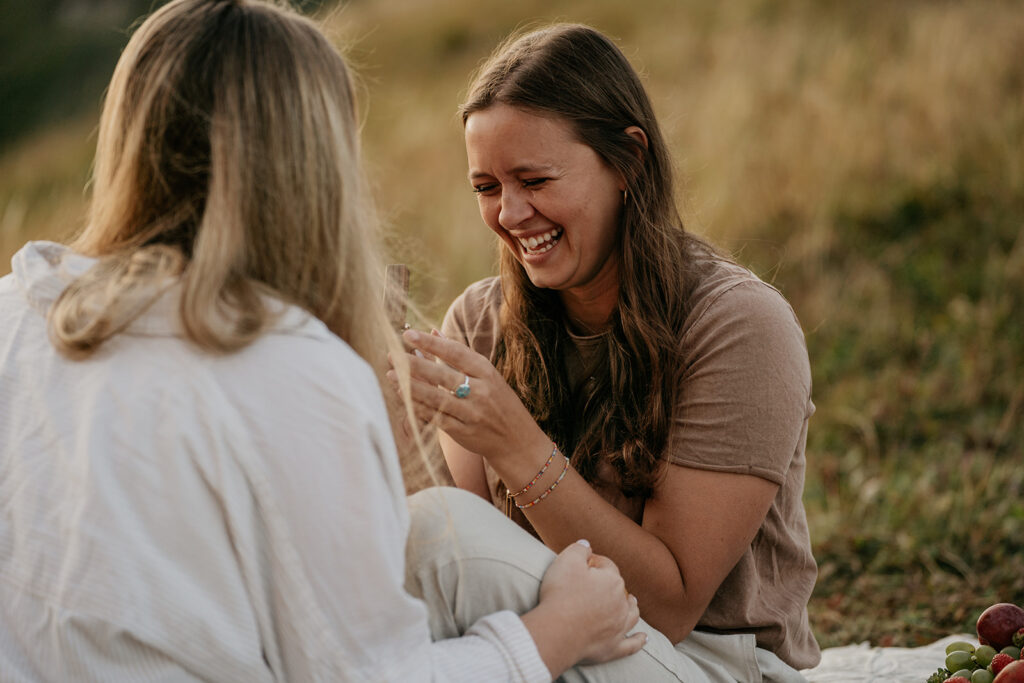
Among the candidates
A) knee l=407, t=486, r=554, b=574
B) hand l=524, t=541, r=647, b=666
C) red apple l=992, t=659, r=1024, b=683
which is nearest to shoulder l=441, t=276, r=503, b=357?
knee l=407, t=486, r=554, b=574

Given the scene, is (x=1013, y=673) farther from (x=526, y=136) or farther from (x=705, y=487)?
(x=526, y=136)

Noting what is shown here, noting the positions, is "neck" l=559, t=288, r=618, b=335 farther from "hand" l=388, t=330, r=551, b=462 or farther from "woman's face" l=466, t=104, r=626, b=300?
"hand" l=388, t=330, r=551, b=462

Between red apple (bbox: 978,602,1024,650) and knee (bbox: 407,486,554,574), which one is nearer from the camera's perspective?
knee (bbox: 407,486,554,574)

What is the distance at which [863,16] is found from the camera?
9.76 metres

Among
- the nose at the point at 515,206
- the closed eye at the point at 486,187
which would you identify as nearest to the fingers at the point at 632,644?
the nose at the point at 515,206

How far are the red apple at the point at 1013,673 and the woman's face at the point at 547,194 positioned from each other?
133cm

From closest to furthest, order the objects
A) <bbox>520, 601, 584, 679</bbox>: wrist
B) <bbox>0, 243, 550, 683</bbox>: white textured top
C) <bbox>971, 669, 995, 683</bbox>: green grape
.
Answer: <bbox>0, 243, 550, 683</bbox>: white textured top < <bbox>520, 601, 584, 679</bbox>: wrist < <bbox>971, 669, 995, 683</bbox>: green grape

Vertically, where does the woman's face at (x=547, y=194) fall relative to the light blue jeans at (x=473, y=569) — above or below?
above

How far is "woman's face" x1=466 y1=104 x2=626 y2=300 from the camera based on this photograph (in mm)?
2729

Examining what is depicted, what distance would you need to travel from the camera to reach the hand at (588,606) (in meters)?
2.05

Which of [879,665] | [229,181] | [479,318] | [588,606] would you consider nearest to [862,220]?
[879,665]

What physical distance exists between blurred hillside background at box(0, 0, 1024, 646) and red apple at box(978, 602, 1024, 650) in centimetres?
123

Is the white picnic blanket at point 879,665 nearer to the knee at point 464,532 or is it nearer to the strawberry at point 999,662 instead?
the strawberry at point 999,662

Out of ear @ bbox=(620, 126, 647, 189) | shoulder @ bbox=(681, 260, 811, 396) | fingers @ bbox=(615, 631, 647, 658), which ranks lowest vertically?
fingers @ bbox=(615, 631, 647, 658)
